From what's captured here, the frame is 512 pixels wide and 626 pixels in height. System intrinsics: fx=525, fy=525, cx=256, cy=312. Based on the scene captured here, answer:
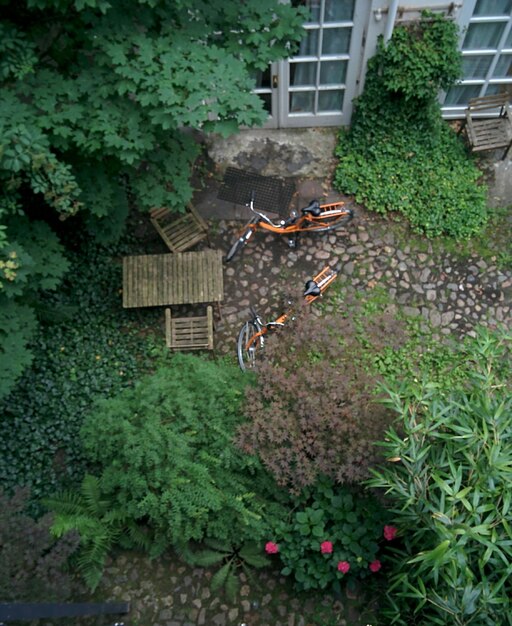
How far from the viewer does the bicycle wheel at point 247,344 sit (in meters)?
6.40

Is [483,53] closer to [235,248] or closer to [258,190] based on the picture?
[258,190]

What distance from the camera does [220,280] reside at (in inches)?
257

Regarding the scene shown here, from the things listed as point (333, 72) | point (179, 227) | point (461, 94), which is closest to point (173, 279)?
point (179, 227)

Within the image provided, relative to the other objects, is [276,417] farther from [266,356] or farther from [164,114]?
[164,114]

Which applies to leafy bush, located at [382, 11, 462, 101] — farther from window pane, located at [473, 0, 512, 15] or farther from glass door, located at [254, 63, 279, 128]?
glass door, located at [254, 63, 279, 128]

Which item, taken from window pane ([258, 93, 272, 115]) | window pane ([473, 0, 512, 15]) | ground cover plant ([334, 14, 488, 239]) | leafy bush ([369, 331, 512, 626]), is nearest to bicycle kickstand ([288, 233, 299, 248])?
ground cover plant ([334, 14, 488, 239])

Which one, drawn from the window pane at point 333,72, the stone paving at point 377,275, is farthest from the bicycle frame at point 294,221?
the window pane at point 333,72

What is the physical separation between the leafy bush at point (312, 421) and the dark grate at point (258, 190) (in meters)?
2.53

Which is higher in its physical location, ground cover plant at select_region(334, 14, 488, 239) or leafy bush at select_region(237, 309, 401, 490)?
ground cover plant at select_region(334, 14, 488, 239)

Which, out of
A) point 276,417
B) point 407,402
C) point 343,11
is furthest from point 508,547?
point 343,11

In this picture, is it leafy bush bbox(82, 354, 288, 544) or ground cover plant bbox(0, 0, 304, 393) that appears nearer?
ground cover plant bbox(0, 0, 304, 393)

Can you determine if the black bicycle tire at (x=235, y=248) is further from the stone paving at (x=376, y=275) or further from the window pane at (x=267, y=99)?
the window pane at (x=267, y=99)

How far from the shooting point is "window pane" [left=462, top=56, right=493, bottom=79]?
24.0 ft

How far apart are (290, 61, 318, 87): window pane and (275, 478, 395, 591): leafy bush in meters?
5.42
